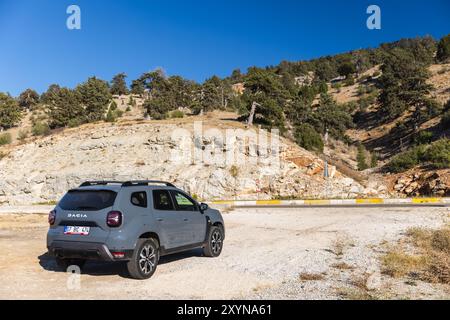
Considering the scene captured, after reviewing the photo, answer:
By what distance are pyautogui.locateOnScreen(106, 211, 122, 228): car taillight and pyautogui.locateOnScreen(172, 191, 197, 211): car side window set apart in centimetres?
194

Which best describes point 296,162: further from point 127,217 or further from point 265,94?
point 127,217

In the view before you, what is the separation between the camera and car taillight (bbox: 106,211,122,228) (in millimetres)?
7336

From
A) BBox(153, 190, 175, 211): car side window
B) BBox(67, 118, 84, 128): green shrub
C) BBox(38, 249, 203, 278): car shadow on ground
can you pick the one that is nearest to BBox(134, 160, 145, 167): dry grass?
BBox(67, 118, 84, 128): green shrub

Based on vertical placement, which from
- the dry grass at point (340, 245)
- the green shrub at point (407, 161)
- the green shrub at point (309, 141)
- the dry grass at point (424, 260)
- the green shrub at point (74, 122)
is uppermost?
the green shrub at point (74, 122)

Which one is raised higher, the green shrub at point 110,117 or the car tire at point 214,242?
the green shrub at point 110,117

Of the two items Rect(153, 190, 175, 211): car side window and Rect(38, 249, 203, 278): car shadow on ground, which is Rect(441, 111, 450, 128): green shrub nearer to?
Rect(38, 249, 203, 278): car shadow on ground

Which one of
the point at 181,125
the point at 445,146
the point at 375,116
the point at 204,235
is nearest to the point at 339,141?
the point at 375,116

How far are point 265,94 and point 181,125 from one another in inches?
546

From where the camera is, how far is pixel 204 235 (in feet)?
32.7

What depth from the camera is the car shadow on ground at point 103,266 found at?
8.61 metres

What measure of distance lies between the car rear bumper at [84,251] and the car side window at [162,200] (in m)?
1.29

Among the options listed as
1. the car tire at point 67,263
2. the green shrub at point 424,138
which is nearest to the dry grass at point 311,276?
the car tire at point 67,263

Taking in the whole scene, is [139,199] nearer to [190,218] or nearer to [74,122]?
[190,218]

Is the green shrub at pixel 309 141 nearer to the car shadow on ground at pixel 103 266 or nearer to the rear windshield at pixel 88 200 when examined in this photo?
the car shadow on ground at pixel 103 266
